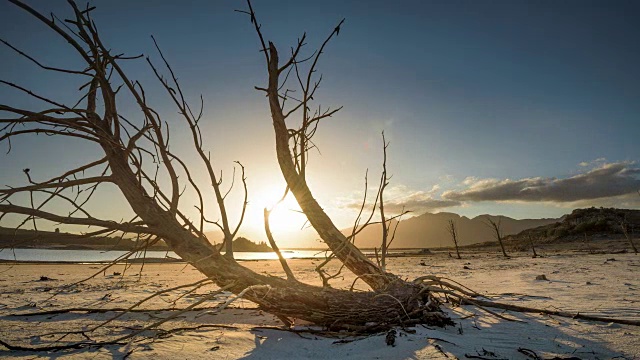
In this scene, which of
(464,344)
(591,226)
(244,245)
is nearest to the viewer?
(464,344)

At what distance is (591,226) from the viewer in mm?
42000

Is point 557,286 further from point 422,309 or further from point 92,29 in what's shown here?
point 92,29

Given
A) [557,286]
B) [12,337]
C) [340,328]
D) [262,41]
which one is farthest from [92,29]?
Result: [557,286]

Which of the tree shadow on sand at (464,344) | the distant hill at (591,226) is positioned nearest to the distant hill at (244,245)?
the distant hill at (591,226)

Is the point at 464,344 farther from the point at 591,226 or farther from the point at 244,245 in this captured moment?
the point at 244,245

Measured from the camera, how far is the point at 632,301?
4441 millimetres

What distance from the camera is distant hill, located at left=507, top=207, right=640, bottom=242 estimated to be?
130 feet

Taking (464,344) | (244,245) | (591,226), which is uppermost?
(591,226)

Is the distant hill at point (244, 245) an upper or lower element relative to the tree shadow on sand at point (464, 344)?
lower

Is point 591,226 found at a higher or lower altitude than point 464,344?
higher

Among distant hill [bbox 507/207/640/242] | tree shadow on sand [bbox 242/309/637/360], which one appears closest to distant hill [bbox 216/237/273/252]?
distant hill [bbox 507/207/640/242]

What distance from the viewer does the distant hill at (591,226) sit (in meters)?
39.6

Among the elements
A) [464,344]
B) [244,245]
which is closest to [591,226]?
[464,344]

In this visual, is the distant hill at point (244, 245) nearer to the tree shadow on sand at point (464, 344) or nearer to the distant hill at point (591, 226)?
the distant hill at point (591, 226)
